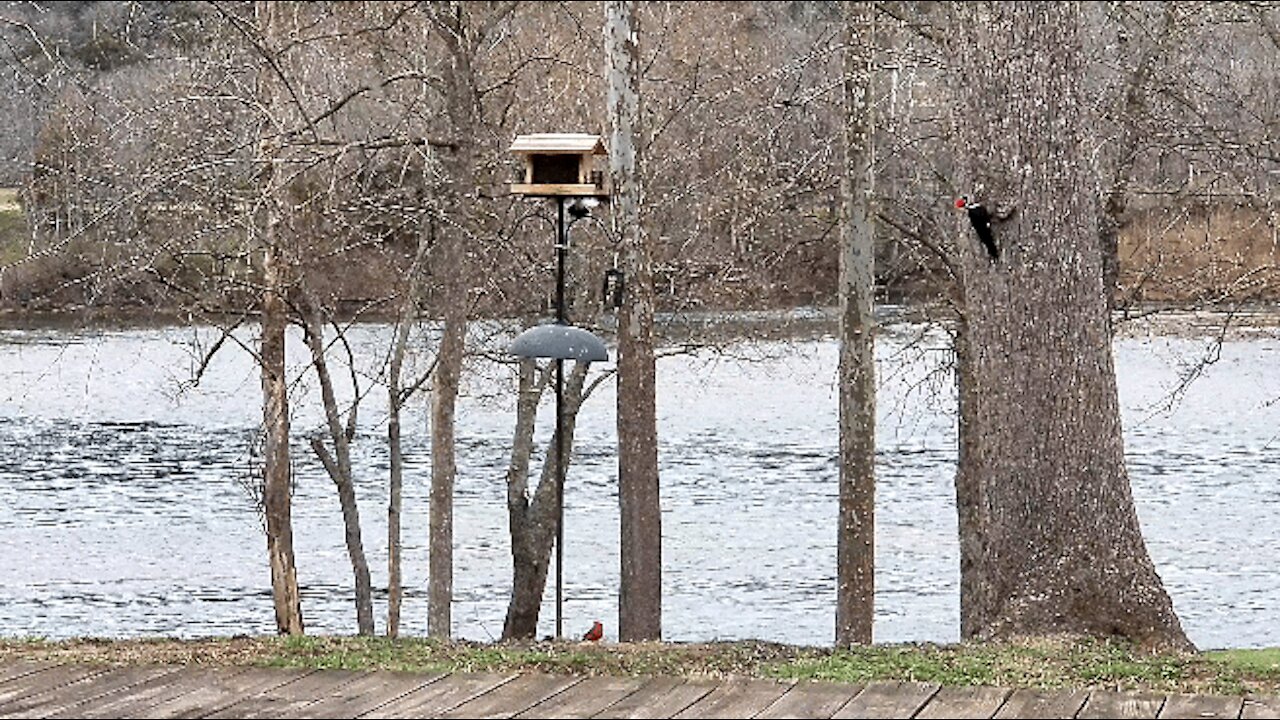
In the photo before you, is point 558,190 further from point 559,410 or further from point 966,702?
point 966,702

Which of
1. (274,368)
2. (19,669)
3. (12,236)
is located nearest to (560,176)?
(274,368)

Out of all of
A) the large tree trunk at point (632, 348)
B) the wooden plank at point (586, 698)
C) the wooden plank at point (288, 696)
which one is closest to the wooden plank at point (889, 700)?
the wooden plank at point (586, 698)

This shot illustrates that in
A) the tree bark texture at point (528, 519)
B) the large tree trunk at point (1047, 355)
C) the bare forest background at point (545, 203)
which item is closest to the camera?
the large tree trunk at point (1047, 355)

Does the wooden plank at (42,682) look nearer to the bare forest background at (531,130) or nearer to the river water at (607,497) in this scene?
the bare forest background at (531,130)

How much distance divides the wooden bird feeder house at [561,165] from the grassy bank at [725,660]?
5.06 m

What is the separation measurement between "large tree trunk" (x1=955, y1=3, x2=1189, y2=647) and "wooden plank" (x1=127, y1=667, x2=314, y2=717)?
3065 millimetres

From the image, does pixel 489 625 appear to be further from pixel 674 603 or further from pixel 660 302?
pixel 660 302

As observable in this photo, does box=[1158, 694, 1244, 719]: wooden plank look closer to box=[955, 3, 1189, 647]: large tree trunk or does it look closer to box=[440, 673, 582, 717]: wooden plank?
box=[440, 673, 582, 717]: wooden plank

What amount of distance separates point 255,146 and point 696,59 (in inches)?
144

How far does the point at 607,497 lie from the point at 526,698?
51.5 ft

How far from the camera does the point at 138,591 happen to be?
56.5 feet

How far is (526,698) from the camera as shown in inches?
188

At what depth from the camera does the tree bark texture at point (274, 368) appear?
11.8 metres

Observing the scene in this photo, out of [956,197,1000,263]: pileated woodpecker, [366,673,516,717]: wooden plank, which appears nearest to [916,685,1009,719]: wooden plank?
[366,673,516,717]: wooden plank
